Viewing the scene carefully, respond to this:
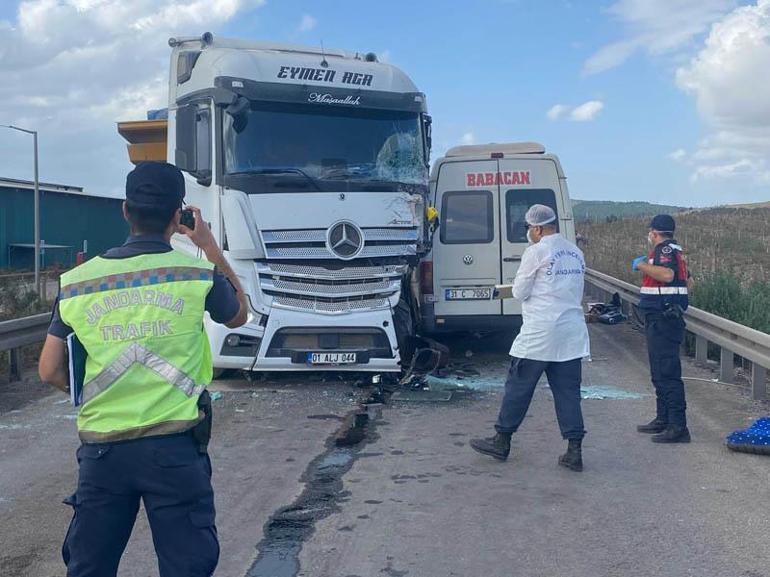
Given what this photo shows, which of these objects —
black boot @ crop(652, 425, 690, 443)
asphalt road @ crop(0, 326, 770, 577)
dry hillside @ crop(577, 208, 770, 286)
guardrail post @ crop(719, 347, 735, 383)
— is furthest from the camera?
dry hillside @ crop(577, 208, 770, 286)

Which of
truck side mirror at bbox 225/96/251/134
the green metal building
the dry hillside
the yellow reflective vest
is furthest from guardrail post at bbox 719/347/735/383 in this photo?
the green metal building

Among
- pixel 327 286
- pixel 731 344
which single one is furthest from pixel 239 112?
Result: pixel 731 344

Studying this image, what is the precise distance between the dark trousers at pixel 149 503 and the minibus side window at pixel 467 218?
8.69 meters

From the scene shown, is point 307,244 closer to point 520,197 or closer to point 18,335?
point 18,335

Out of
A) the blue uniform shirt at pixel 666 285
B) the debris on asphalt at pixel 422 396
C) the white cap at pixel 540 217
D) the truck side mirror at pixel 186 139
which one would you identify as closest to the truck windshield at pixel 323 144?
the truck side mirror at pixel 186 139

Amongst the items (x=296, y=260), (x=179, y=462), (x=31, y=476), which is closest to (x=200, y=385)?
(x=179, y=462)

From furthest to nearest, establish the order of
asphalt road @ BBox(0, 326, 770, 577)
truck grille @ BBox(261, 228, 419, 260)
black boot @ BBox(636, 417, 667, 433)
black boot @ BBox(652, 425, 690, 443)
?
truck grille @ BBox(261, 228, 419, 260)
black boot @ BBox(636, 417, 667, 433)
black boot @ BBox(652, 425, 690, 443)
asphalt road @ BBox(0, 326, 770, 577)

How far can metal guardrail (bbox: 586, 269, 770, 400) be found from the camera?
27.3 ft

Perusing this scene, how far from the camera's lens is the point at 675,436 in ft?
23.4

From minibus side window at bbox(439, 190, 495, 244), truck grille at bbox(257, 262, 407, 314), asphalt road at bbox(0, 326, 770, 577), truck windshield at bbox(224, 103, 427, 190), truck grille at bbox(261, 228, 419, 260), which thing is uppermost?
truck windshield at bbox(224, 103, 427, 190)

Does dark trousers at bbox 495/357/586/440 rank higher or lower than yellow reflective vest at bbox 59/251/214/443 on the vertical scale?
lower

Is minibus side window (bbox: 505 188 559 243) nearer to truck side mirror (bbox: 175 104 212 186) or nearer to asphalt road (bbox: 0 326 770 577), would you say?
asphalt road (bbox: 0 326 770 577)

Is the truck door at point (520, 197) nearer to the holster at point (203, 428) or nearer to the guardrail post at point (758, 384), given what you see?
the guardrail post at point (758, 384)

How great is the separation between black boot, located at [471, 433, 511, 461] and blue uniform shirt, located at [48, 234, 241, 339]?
3.80 meters
